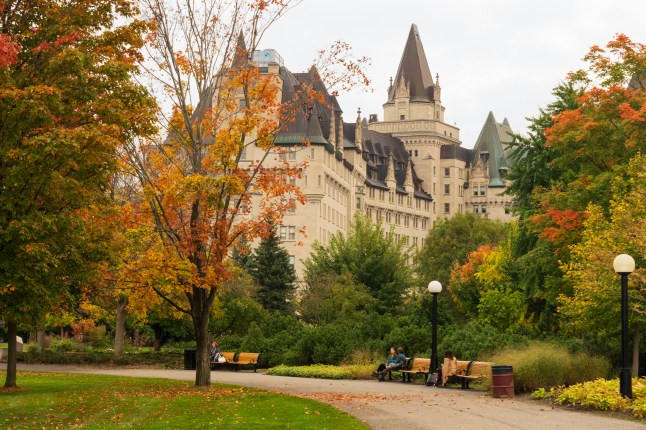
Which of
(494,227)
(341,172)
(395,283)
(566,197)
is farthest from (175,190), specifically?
(341,172)

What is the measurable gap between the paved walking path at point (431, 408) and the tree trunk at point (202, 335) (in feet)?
5.79

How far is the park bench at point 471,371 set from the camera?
27703 mm

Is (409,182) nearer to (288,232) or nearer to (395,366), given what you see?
(288,232)

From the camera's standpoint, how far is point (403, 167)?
157 meters

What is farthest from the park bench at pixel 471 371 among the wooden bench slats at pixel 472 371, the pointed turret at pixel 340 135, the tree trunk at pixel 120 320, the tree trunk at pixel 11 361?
the pointed turret at pixel 340 135

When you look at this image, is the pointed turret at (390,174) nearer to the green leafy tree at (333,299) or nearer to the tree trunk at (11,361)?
the green leafy tree at (333,299)

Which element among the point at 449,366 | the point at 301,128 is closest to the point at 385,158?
the point at 301,128

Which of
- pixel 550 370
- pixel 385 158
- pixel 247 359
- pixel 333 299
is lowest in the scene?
pixel 247 359

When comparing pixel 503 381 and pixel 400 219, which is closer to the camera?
pixel 503 381

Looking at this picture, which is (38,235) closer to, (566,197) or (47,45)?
(47,45)

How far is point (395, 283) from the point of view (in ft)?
218

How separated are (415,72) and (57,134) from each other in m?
147

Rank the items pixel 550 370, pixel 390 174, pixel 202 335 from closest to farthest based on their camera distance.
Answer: pixel 550 370 → pixel 202 335 → pixel 390 174

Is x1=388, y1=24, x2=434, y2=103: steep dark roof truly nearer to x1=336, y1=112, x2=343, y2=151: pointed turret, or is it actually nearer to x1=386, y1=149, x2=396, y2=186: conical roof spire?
x1=386, y1=149, x2=396, y2=186: conical roof spire
